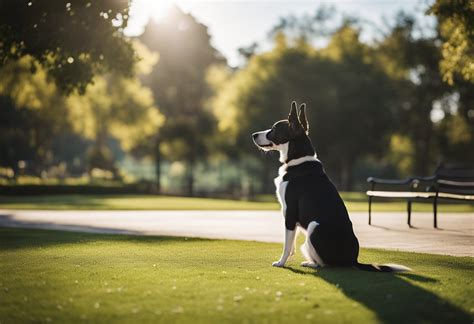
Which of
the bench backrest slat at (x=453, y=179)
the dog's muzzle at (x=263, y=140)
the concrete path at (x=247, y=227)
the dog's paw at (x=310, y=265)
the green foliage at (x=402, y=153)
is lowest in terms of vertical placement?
the dog's paw at (x=310, y=265)

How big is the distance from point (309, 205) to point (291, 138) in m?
1.03

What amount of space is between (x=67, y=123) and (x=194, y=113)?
15127 mm

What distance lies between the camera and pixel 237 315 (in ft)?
20.3

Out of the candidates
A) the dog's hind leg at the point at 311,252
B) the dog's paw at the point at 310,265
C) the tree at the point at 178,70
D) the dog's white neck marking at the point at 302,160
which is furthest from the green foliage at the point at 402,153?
the dog's hind leg at the point at 311,252

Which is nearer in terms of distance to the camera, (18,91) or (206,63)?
(18,91)

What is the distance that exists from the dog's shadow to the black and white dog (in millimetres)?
213

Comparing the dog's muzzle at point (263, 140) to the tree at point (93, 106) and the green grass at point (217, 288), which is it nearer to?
the green grass at point (217, 288)

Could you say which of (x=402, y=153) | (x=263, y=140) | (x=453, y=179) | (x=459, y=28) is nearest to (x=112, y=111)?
(x=402, y=153)

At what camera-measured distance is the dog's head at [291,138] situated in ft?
30.7

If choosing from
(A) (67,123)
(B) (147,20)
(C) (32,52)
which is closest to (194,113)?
(B) (147,20)

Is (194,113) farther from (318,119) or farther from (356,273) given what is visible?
(356,273)

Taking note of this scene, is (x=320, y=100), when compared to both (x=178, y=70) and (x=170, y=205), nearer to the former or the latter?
(x=178, y=70)

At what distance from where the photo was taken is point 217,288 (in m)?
7.50

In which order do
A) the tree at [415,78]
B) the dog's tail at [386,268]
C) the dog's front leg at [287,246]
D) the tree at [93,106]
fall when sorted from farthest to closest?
the tree at [415,78]
the tree at [93,106]
the dog's front leg at [287,246]
the dog's tail at [386,268]
